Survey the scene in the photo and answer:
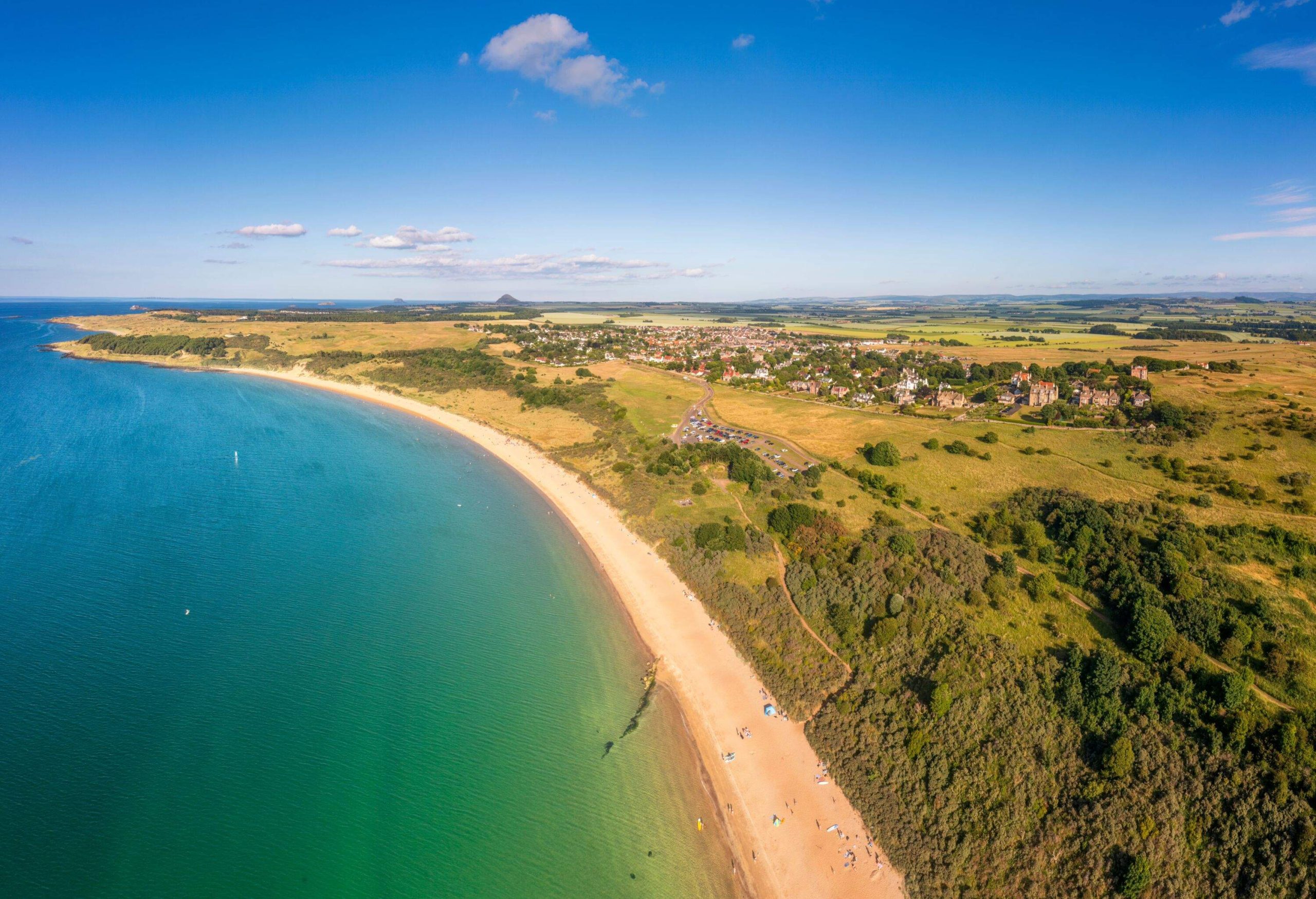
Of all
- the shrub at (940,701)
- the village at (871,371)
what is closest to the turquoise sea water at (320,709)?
the shrub at (940,701)

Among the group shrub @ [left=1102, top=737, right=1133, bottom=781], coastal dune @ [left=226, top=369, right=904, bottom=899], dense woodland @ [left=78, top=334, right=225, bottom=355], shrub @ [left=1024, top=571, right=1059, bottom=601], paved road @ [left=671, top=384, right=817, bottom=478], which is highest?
dense woodland @ [left=78, top=334, right=225, bottom=355]

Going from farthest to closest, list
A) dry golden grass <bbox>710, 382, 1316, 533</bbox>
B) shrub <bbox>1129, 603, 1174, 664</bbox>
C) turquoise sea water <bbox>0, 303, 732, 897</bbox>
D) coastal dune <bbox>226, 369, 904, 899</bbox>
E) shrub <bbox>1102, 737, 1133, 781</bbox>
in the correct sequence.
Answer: dry golden grass <bbox>710, 382, 1316, 533</bbox> < shrub <bbox>1129, 603, 1174, 664</bbox> < shrub <bbox>1102, 737, 1133, 781</bbox> < coastal dune <bbox>226, 369, 904, 899</bbox> < turquoise sea water <bbox>0, 303, 732, 897</bbox>

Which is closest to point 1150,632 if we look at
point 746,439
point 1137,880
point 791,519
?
point 1137,880

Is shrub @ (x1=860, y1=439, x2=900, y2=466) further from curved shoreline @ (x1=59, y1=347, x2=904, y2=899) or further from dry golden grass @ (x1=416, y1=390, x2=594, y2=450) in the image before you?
dry golden grass @ (x1=416, y1=390, x2=594, y2=450)

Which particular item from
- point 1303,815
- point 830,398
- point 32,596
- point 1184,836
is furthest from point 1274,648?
point 32,596

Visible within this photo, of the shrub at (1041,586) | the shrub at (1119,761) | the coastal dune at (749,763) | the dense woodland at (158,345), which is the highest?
the dense woodland at (158,345)

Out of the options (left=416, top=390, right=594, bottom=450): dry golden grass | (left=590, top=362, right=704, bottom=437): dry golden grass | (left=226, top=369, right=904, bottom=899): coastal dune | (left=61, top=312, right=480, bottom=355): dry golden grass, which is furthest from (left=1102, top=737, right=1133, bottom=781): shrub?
(left=61, top=312, right=480, bottom=355): dry golden grass

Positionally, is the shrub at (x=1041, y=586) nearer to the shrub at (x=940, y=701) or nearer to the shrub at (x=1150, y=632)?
the shrub at (x=1150, y=632)
